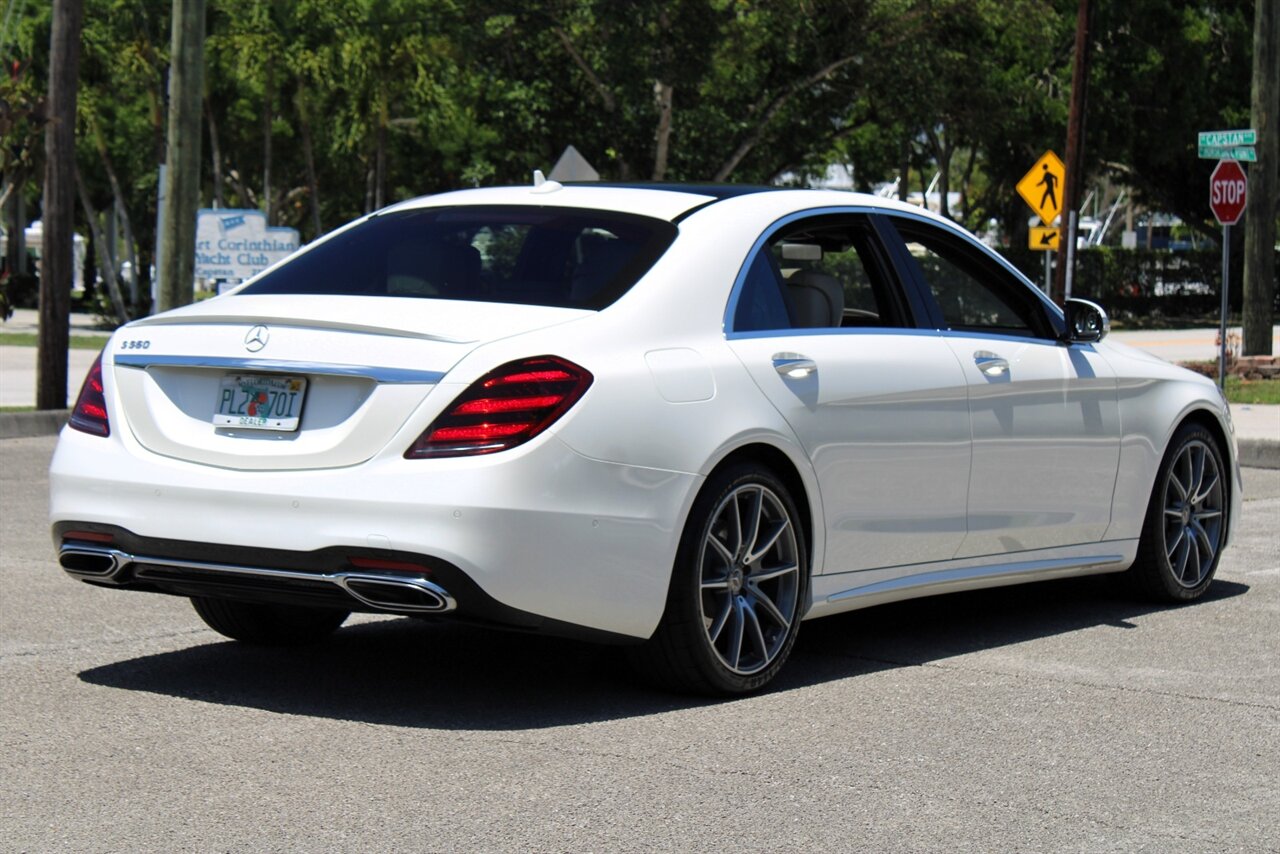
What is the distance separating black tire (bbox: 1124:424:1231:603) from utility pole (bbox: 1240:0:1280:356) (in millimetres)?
18129

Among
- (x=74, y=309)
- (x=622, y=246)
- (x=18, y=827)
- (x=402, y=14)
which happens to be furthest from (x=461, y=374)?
(x=74, y=309)

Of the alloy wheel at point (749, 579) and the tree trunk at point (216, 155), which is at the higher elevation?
the tree trunk at point (216, 155)

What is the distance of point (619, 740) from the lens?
5480 millimetres

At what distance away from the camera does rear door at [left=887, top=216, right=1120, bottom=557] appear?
7.08 metres

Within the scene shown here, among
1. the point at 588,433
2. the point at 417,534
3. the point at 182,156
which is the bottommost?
the point at 417,534

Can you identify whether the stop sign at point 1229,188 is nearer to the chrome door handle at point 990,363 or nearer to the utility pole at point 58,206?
the utility pole at point 58,206

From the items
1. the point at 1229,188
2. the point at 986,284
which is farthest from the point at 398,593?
the point at 1229,188

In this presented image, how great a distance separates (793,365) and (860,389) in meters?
0.35

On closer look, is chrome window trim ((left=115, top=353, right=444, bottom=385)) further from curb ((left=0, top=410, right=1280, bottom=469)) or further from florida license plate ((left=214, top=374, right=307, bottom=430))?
curb ((left=0, top=410, right=1280, bottom=469))

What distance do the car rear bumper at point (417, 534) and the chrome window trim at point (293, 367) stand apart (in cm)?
23

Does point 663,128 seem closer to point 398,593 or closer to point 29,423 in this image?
point 29,423

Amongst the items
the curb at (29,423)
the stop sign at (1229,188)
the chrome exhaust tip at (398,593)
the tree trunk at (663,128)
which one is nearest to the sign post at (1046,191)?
the stop sign at (1229,188)

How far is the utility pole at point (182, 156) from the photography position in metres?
18.6

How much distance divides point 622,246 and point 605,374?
736 mm
